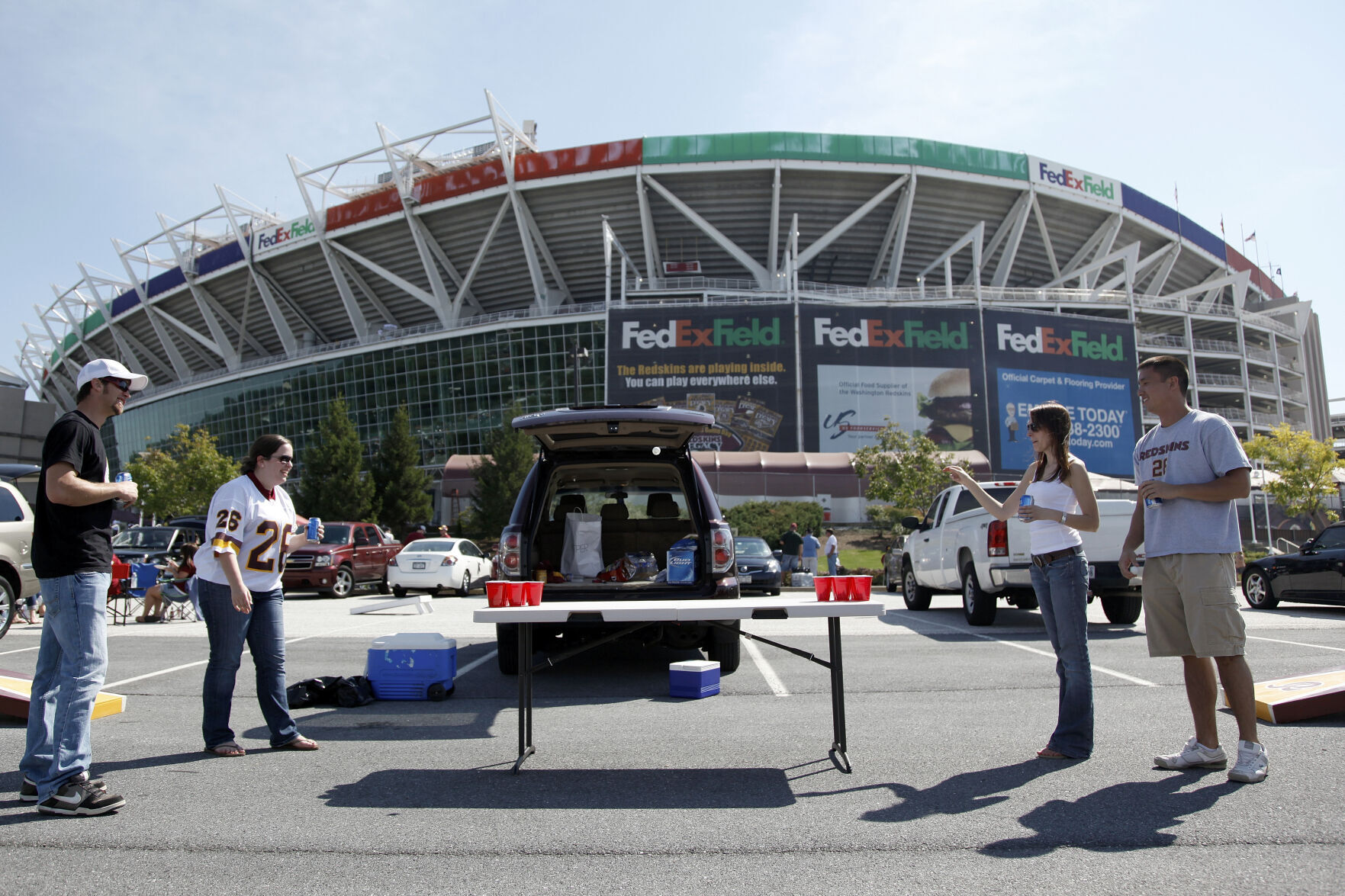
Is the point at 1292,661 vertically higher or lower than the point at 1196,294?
lower

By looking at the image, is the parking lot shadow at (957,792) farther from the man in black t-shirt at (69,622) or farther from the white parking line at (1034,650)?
the man in black t-shirt at (69,622)

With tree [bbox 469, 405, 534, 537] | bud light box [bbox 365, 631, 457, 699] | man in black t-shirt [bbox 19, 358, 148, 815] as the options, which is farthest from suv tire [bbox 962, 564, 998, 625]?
tree [bbox 469, 405, 534, 537]

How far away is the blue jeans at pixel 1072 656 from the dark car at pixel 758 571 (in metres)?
12.6

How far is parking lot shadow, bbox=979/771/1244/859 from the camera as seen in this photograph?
299 centimetres

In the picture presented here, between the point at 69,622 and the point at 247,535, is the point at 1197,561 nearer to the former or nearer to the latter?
the point at 247,535

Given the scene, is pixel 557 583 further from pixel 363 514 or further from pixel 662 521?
pixel 363 514

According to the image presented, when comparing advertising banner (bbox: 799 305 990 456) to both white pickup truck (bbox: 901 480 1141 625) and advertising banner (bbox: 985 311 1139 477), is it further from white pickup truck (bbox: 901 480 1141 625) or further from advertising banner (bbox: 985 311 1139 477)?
white pickup truck (bbox: 901 480 1141 625)

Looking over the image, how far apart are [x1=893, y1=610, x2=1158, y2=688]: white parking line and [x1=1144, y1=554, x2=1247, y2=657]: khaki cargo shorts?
268cm

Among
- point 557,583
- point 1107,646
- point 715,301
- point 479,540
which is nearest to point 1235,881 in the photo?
point 557,583

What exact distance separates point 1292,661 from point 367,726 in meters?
7.69

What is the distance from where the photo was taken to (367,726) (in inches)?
209

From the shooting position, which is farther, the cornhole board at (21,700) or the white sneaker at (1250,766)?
the cornhole board at (21,700)

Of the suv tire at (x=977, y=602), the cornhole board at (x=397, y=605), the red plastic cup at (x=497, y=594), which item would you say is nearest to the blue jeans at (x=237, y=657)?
the red plastic cup at (x=497, y=594)

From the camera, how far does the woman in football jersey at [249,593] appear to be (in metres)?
4.44
